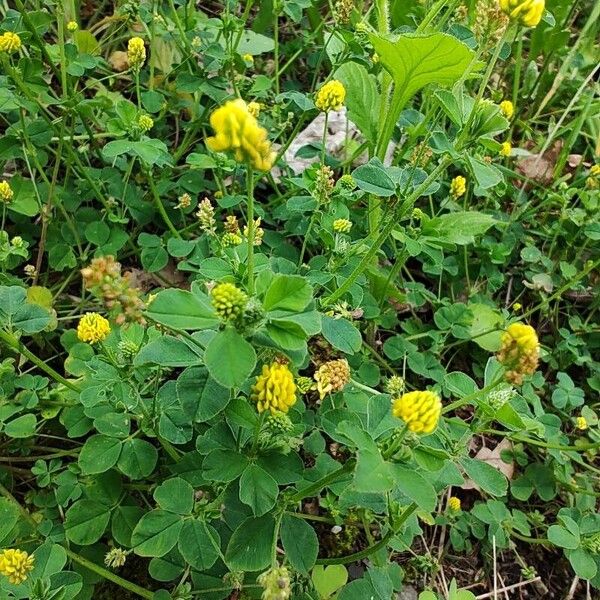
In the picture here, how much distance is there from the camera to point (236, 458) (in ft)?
4.29

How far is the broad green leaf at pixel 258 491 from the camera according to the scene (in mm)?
1240

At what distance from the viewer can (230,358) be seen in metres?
1.06

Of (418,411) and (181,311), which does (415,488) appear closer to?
(418,411)

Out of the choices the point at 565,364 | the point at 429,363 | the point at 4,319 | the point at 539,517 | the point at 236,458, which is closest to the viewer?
the point at 236,458

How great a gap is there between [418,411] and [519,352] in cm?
21

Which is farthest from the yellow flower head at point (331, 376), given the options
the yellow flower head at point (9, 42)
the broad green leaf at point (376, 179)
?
the yellow flower head at point (9, 42)

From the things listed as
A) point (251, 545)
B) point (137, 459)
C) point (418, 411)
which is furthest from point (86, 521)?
point (418, 411)

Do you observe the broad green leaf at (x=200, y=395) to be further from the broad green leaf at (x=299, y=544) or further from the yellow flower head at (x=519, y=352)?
the yellow flower head at (x=519, y=352)

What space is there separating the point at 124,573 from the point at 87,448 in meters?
0.36

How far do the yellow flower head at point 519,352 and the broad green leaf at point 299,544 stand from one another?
551mm

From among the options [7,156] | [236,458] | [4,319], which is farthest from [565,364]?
[7,156]

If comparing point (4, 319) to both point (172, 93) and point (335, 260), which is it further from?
point (172, 93)

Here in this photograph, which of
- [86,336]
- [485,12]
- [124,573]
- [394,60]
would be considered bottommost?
[124,573]

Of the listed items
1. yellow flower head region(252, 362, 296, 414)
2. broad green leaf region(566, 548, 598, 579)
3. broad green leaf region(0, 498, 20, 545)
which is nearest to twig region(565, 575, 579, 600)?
broad green leaf region(566, 548, 598, 579)
